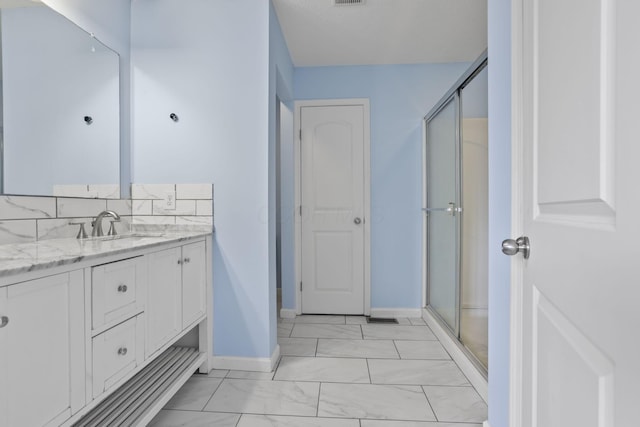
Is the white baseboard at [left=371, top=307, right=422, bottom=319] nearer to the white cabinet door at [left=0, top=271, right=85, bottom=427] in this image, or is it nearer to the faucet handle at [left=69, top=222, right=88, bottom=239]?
the faucet handle at [left=69, top=222, right=88, bottom=239]

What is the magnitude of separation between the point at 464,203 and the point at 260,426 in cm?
182

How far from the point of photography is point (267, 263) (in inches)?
81.6

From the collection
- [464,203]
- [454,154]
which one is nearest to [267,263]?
[464,203]

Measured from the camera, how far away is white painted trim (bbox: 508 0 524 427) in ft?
3.01

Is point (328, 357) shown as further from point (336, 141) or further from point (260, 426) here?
point (336, 141)


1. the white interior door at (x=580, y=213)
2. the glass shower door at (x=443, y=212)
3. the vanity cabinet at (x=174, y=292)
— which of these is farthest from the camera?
the glass shower door at (x=443, y=212)

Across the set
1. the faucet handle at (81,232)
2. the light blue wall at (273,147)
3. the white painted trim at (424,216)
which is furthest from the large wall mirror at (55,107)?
the white painted trim at (424,216)

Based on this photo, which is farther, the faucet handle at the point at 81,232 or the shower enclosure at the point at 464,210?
the shower enclosure at the point at 464,210

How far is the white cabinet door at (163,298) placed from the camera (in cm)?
147

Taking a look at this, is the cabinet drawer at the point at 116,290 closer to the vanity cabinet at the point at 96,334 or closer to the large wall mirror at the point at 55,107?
the vanity cabinet at the point at 96,334

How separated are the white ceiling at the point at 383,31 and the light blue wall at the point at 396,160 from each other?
0.12m

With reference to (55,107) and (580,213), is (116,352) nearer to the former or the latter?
(55,107)

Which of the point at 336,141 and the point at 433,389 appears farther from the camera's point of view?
the point at 336,141

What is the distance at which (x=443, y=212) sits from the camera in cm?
265
